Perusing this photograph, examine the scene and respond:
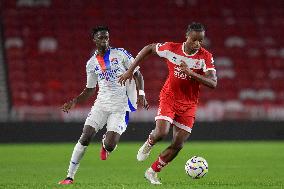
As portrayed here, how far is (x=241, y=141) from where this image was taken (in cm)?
2345

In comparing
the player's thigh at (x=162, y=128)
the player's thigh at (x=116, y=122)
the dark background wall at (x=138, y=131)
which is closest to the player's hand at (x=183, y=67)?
the player's thigh at (x=162, y=128)

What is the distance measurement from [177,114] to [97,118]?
1.11 meters

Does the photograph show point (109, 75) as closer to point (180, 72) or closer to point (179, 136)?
point (180, 72)

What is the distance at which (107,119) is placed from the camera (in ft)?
36.6

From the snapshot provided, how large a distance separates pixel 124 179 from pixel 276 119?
489 inches

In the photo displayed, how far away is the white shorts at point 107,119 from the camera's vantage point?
10.9 metres

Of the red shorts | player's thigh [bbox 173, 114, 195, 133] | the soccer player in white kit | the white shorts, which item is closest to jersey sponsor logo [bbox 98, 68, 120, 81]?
the soccer player in white kit

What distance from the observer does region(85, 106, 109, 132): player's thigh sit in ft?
35.5

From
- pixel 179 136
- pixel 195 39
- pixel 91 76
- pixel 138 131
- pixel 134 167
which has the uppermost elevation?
pixel 195 39

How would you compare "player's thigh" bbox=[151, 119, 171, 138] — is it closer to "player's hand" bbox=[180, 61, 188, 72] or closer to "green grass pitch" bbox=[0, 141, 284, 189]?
"green grass pitch" bbox=[0, 141, 284, 189]

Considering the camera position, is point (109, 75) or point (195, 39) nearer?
point (195, 39)

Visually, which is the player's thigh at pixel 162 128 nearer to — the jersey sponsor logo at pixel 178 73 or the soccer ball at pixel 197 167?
the jersey sponsor logo at pixel 178 73

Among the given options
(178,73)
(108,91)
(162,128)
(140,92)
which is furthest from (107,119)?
(178,73)

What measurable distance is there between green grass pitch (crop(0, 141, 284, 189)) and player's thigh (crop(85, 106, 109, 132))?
0.77 metres
